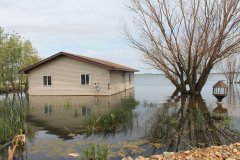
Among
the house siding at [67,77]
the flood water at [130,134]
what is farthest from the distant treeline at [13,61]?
the flood water at [130,134]

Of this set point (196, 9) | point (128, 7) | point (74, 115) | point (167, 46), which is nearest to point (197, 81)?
point (167, 46)

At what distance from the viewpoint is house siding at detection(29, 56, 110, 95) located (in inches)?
1061

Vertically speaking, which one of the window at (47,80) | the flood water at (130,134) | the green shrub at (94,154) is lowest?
the flood water at (130,134)

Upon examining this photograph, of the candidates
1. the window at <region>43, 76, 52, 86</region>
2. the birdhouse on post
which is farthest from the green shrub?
the window at <region>43, 76, 52, 86</region>

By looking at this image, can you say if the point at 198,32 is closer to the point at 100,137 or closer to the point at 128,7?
the point at 128,7

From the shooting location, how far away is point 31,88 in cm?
2892

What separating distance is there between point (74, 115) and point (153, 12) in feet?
42.6

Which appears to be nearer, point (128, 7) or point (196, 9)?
point (196, 9)

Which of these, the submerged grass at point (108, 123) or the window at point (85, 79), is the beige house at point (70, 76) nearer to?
the window at point (85, 79)

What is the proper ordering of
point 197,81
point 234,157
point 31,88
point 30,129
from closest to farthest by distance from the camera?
point 234,157
point 30,129
point 197,81
point 31,88

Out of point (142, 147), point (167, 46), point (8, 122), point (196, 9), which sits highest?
point (196, 9)

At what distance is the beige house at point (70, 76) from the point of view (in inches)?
1057

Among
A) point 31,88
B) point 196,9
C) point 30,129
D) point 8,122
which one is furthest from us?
point 31,88

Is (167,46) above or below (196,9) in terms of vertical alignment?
below
